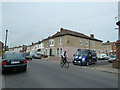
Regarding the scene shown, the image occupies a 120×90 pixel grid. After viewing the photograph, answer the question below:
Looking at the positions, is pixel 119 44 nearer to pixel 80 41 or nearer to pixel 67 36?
pixel 67 36

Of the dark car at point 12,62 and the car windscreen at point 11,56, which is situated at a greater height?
the car windscreen at point 11,56

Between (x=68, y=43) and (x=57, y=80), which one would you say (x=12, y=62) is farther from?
(x=68, y=43)

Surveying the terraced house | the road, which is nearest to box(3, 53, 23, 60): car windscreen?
the road

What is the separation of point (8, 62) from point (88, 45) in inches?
1057

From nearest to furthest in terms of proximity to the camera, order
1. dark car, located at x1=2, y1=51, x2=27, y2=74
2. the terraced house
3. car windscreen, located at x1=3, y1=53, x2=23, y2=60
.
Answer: dark car, located at x1=2, y1=51, x2=27, y2=74, car windscreen, located at x1=3, y1=53, x2=23, y2=60, the terraced house

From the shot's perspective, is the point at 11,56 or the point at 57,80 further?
the point at 11,56

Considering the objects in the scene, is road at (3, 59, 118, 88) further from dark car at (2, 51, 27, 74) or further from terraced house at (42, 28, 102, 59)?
terraced house at (42, 28, 102, 59)

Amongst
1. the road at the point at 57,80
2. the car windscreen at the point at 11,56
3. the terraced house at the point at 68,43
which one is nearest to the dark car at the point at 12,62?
the car windscreen at the point at 11,56

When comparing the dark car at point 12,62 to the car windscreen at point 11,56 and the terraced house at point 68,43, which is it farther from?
the terraced house at point 68,43

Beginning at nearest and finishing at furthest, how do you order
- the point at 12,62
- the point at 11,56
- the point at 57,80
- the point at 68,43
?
1. the point at 57,80
2. the point at 12,62
3. the point at 11,56
4. the point at 68,43

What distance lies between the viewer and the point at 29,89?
185 inches

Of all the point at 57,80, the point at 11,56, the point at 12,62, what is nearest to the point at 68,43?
the point at 11,56

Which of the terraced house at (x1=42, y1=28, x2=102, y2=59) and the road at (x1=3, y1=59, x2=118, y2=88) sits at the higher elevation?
the terraced house at (x1=42, y1=28, x2=102, y2=59)

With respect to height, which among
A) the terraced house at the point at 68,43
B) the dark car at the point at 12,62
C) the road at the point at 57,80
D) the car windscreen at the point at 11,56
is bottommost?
the road at the point at 57,80
